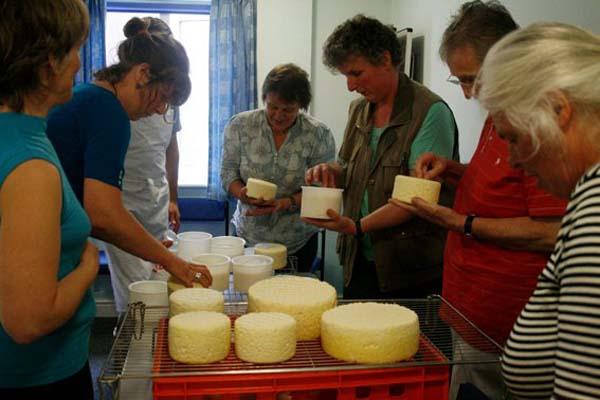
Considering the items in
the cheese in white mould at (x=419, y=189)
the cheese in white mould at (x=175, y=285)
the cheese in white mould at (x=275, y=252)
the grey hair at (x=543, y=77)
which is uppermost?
the grey hair at (x=543, y=77)

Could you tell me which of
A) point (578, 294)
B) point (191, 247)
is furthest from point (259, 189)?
point (578, 294)

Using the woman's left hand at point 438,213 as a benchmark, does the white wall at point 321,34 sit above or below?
above

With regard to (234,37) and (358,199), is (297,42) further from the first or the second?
(358,199)

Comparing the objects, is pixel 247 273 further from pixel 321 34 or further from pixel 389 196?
pixel 321 34

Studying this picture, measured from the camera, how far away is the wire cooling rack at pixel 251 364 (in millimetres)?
978

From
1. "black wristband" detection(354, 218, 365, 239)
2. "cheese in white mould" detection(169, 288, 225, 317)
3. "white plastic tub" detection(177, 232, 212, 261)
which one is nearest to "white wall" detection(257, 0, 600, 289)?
"black wristband" detection(354, 218, 365, 239)

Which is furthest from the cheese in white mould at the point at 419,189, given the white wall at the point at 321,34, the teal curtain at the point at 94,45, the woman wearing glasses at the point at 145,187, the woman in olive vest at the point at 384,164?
the teal curtain at the point at 94,45

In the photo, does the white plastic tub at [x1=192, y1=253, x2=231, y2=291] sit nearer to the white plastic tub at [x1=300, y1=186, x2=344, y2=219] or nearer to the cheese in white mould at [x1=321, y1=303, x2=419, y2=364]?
the white plastic tub at [x1=300, y1=186, x2=344, y2=219]

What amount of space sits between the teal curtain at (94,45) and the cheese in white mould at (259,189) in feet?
7.22

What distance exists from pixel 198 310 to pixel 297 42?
10.4 feet

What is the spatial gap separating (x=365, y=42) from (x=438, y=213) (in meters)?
0.77

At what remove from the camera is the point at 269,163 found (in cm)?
257

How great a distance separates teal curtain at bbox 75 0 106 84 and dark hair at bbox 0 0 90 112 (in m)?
3.16

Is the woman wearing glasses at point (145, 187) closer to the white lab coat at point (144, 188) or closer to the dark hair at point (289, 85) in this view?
the white lab coat at point (144, 188)
